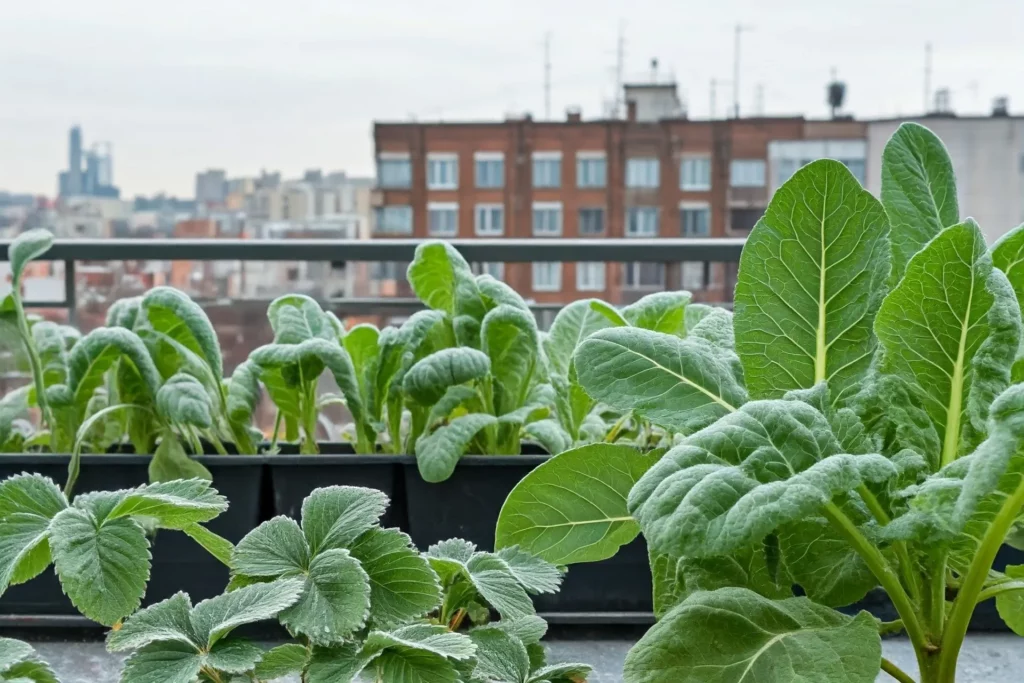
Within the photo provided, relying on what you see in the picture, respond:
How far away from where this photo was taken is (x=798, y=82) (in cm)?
1664

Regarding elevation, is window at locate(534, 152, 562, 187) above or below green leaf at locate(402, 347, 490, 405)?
above

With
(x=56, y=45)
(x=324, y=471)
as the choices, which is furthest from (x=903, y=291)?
(x=56, y=45)

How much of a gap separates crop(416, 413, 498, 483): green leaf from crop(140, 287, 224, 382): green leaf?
0.25m

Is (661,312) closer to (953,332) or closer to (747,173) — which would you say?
(953,332)

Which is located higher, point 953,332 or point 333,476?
point 953,332

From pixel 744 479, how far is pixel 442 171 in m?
19.8

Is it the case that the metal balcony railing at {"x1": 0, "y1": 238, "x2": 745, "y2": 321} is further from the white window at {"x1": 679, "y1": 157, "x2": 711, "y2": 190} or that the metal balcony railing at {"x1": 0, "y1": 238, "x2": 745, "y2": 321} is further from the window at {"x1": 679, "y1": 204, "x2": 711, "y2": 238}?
the window at {"x1": 679, "y1": 204, "x2": 711, "y2": 238}

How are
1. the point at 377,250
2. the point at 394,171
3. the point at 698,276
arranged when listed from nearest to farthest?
the point at 377,250 < the point at 698,276 < the point at 394,171

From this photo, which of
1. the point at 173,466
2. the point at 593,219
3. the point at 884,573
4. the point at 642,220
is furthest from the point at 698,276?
the point at 642,220

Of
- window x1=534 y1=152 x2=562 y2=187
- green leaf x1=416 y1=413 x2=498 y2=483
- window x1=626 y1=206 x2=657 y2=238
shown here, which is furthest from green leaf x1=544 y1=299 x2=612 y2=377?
window x1=626 y1=206 x2=657 y2=238

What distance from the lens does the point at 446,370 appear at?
2.57 feet

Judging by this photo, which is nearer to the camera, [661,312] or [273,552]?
[273,552]

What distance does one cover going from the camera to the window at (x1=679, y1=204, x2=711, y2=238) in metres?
20.5

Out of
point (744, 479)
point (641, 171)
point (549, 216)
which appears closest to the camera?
point (744, 479)
